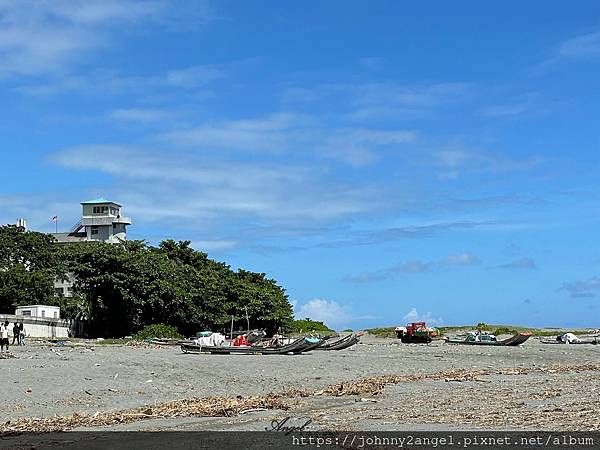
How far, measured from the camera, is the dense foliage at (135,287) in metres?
65.1

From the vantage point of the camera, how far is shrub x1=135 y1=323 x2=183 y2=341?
2425 inches

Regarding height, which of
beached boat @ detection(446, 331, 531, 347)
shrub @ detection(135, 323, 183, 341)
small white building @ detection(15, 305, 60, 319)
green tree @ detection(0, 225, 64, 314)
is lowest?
beached boat @ detection(446, 331, 531, 347)

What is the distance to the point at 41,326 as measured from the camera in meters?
59.6

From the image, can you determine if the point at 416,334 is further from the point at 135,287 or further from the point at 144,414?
the point at 144,414

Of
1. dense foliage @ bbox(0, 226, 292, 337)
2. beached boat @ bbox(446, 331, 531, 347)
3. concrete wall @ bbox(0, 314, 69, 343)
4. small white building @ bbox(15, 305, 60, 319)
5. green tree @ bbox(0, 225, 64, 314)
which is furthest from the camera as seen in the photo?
green tree @ bbox(0, 225, 64, 314)

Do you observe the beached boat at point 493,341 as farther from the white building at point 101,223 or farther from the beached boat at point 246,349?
the white building at point 101,223

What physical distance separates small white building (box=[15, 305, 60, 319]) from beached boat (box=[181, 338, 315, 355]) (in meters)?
24.2

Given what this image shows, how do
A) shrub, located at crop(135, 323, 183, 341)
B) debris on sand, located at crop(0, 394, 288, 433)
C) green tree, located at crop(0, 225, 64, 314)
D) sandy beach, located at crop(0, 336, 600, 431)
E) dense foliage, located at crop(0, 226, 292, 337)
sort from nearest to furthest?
sandy beach, located at crop(0, 336, 600, 431), debris on sand, located at crop(0, 394, 288, 433), shrub, located at crop(135, 323, 183, 341), dense foliage, located at crop(0, 226, 292, 337), green tree, located at crop(0, 225, 64, 314)

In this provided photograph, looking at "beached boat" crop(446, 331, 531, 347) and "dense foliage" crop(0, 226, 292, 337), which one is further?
"dense foliage" crop(0, 226, 292, 337)

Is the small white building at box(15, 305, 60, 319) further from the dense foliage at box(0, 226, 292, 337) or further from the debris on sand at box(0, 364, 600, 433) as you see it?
the debris on sand at box(0, 364, 600, 433)

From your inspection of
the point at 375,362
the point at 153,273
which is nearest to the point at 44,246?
the point at 153,273

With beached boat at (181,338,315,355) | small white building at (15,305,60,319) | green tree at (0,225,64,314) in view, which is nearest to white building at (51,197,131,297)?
green tree at (0,225,64,314)

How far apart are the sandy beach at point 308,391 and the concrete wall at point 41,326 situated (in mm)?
19663

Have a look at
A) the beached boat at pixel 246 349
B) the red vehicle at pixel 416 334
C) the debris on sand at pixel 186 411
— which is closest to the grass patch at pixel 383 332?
the red vehicle at pixel 416 334
